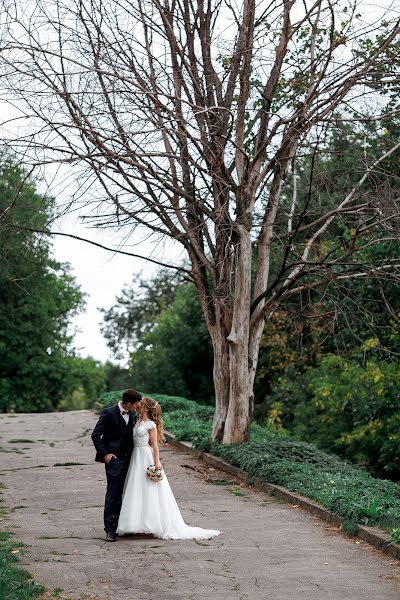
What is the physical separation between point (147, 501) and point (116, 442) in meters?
0.77

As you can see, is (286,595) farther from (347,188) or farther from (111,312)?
(111,312)

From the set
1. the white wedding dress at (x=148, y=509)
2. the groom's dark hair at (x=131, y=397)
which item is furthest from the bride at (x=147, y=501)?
the groom's dark hair at (x=131, y=397)

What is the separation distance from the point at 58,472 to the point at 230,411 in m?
3.46

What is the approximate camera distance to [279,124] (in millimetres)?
18156

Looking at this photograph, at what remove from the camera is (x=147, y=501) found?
461 inches

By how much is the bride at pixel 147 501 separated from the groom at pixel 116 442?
8 cm

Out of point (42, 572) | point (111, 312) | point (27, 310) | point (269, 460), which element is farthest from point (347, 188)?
point (111, 312)

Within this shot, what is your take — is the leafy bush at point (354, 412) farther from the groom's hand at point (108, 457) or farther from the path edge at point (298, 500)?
the groom's hand at point (108, 457)

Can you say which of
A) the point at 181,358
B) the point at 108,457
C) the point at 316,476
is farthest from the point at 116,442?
the point at 181,358

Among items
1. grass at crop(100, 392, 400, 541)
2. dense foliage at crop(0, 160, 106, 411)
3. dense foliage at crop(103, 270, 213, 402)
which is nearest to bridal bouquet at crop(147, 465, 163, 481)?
grass at crop(100, 392, 400, 541)

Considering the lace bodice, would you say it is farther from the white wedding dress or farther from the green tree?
the green tree

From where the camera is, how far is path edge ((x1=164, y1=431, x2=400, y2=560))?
36.1 ft

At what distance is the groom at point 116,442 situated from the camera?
11.8m

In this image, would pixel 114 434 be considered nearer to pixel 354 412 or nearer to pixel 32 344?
pixel 354 412
